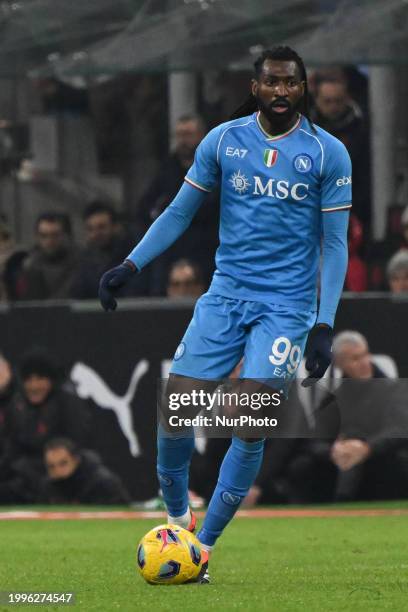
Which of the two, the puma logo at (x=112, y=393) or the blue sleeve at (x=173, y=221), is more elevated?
the blue sleeve at (x=173, y=221)

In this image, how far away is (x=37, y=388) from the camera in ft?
42.7

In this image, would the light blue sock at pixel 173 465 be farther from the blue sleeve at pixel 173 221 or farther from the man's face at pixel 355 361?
the man's face at pixel 355 361

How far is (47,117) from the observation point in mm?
15734

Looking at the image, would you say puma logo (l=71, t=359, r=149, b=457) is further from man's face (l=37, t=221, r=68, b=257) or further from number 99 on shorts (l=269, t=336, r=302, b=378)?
number 99 on shorts (l=269, t=336, r=302, b=378)

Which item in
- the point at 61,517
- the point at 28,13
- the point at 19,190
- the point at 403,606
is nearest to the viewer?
the point at 403,606

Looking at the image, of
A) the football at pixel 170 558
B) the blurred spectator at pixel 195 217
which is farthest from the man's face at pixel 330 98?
the football at pixel 170 558

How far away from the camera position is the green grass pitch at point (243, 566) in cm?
632

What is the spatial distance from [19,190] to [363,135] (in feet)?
13.1

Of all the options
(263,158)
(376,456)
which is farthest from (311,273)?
(376,456)

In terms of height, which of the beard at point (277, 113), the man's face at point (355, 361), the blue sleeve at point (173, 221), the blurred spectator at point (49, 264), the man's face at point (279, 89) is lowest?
the man's face at point (355, 361)

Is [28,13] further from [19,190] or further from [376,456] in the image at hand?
[376,456]

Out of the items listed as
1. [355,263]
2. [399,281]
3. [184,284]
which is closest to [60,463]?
[184,284]

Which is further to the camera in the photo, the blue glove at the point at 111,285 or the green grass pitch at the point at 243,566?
the blue glove at the point at 111,285

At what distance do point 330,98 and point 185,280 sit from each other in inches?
71.6
